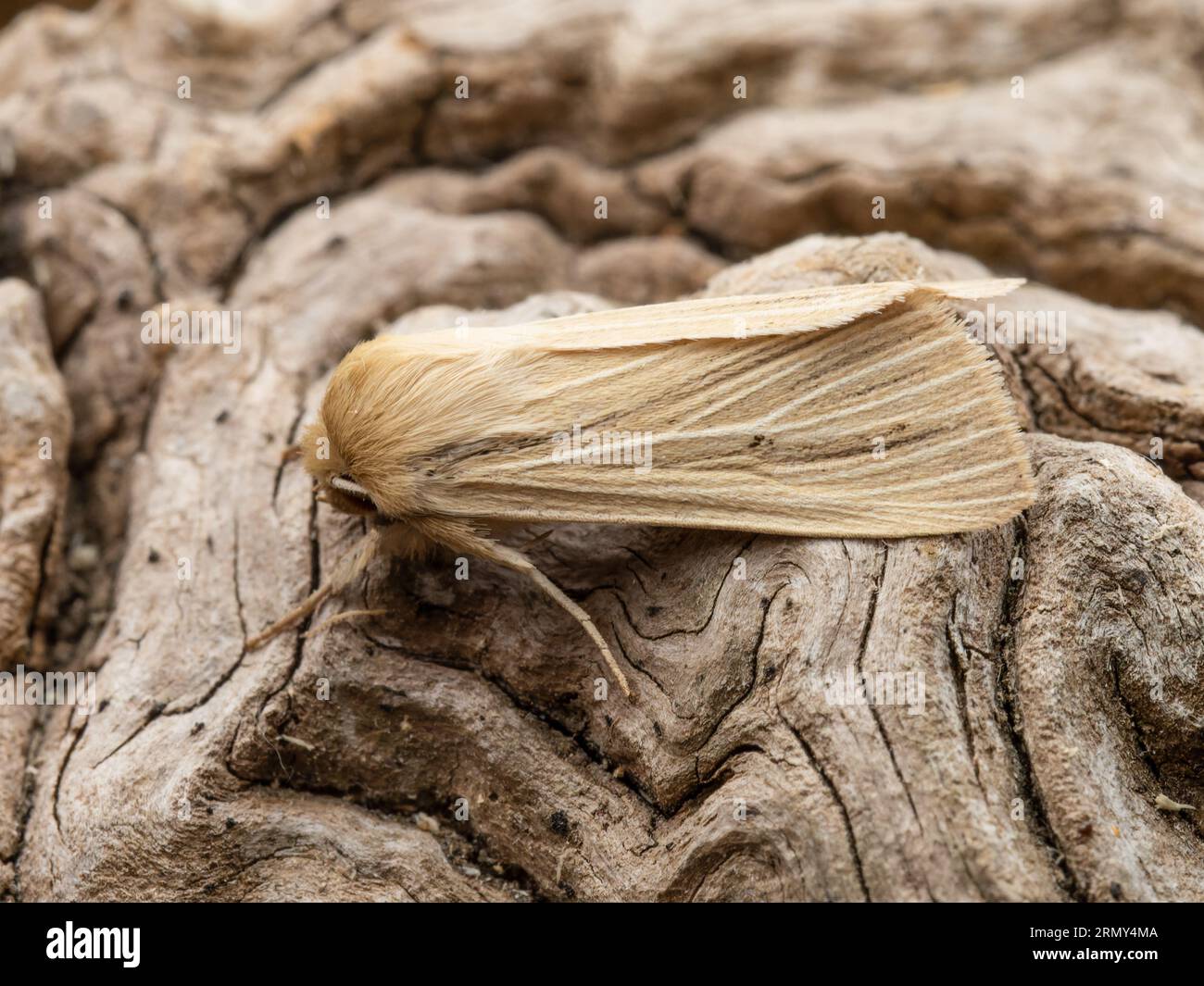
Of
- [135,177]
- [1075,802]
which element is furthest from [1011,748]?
[135,177]

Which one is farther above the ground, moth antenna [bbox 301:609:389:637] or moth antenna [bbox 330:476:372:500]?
moth antenna [bbox 330:476:372:500]

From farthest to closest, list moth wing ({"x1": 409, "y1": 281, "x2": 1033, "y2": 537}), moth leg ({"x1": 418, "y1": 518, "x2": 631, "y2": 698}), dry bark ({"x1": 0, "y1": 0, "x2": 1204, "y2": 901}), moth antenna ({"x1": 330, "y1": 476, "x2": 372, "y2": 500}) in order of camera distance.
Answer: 1. moth antenna ({"x1": 330, "y1": 476, "x2": 372, "y2": 500})
2. moth leg ({"x1": 418, "y1": 518, "x2": 631, "y2": 698})
3. moth wing ({"x1": 409, "y1": 281, "x2": 1033, "y2": 537})
4. dry bark ({"x1": 0, "y1": 0, "x2": 1204, "y2": 901})

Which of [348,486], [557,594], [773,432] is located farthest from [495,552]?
[773,432]

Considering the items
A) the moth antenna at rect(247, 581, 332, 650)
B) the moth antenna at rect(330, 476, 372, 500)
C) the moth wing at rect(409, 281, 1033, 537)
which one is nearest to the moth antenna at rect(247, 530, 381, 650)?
the moth antenna at rect(247, 581, 332, 650)

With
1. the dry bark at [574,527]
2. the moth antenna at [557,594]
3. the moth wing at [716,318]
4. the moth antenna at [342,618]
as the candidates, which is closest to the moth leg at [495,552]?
the moth antenna at [557,594]

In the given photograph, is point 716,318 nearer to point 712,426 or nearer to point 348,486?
point 712,426

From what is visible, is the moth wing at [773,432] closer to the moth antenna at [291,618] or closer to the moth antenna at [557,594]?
the moth antenna at [557,594]

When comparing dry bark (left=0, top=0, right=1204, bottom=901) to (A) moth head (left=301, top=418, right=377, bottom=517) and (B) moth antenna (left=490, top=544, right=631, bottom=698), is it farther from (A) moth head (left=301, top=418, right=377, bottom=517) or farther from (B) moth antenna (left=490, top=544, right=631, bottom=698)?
(A) moth head (left=301, top=418, right=377, bottom=517)
